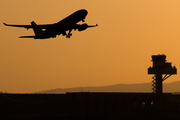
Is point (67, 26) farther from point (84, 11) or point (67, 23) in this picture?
point (84, 11)

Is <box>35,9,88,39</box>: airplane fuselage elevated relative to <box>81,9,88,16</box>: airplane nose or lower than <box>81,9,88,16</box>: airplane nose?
lower

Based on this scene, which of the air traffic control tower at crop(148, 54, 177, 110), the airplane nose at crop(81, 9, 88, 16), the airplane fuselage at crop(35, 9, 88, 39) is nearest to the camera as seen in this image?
the airplane nose at crop(81, 9, 88, 16)

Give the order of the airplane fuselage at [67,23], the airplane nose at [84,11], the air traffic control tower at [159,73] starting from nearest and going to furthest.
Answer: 1. the airplane nose at [84,11]
2. the airplane fuselage at [67,23]
3. the air traffic control tower at [159,73]

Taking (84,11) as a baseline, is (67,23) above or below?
below

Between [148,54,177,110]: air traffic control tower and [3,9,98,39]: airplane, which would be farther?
[148,54,177,110]: air traffic control tower

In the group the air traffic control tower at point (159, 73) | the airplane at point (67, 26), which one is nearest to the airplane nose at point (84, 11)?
the airplane at point (67, 26)

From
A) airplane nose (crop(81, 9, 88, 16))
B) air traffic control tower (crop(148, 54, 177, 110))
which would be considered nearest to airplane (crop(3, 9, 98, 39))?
airplane nose (crop(81, 9, 88, 16))

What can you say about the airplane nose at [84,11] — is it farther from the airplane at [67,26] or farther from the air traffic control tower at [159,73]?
the air traffic control tower at [159,73]

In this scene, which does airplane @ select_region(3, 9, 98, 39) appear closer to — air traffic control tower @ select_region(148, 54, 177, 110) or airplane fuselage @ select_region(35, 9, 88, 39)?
airplane fuselage @ select_region(35, 9, 88, 39)

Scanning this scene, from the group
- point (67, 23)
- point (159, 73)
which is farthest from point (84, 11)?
point (159, 73)
